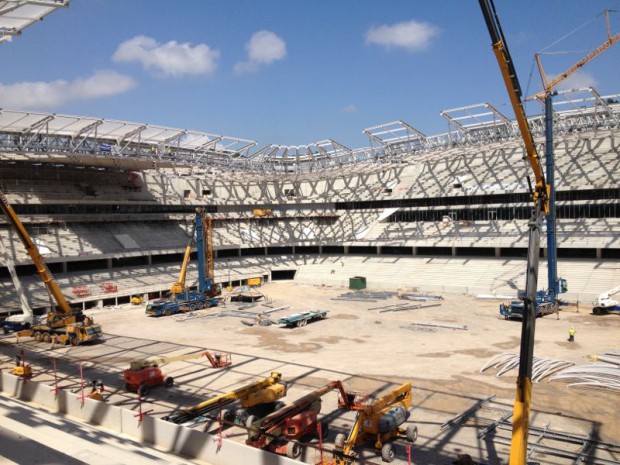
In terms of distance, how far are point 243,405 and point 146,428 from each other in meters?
2.66

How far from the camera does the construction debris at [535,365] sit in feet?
59.8

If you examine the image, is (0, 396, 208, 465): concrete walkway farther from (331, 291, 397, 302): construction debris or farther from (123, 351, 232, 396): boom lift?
(331, 291, 397, 302): construction debris

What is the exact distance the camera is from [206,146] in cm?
4091

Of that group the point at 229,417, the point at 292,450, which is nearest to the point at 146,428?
the point at 229,417

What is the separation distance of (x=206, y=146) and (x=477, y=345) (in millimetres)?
26545

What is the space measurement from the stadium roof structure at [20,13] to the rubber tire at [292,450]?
42.2 feet

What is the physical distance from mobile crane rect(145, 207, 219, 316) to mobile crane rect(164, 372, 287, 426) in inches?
780

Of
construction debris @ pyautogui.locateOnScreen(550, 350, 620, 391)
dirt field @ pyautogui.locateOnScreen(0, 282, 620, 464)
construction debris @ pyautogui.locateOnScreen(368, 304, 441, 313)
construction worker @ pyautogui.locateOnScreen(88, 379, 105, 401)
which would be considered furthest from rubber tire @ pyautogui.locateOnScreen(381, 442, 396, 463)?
construction debris @ pyautogui.locateOnScreen(368, 304, 441, 313)

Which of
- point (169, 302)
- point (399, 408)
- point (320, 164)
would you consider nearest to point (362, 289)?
point (320, 164)

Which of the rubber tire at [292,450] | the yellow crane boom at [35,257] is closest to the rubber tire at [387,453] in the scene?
the rubber tire at [292,450]

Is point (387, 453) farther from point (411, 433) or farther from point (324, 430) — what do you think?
A: point (324, 430)

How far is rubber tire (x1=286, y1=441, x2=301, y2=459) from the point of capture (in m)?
12.1

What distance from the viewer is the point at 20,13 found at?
47.6 ft

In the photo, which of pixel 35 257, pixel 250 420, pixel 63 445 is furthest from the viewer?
pixel 35 257
